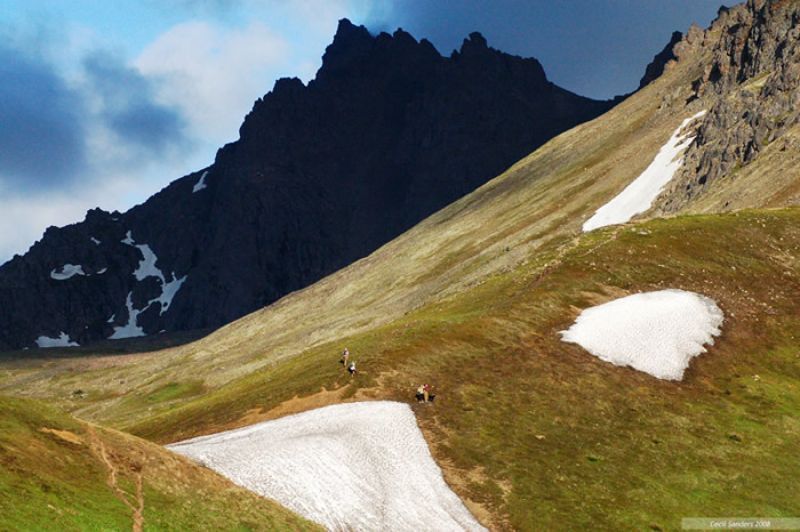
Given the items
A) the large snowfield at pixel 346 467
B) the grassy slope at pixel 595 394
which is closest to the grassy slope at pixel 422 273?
the grassy slope at pixel 595 394

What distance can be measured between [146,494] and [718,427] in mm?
35029

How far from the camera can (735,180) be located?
356ft

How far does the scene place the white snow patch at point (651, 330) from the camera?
57.1 metres

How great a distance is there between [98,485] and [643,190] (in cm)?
11992

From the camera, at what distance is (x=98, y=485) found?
30.1 m

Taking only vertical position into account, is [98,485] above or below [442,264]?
below

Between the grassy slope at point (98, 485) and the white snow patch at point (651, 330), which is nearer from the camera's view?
the grassy slope at point (98, 485)

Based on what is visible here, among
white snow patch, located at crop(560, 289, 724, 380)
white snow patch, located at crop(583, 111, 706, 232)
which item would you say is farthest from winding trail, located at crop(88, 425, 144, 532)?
white snow patch, located at crop(583, 111, 706, 232)

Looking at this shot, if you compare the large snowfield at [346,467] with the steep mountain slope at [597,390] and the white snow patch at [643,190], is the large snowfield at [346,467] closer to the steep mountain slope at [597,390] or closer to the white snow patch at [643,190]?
the steep mountain slope at [597,390]

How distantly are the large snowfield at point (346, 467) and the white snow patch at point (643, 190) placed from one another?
86576 mm

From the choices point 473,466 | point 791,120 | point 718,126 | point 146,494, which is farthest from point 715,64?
point 146,494

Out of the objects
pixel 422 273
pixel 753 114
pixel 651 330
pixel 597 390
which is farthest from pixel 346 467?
pixel 422 273

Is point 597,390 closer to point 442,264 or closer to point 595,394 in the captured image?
point 595,394

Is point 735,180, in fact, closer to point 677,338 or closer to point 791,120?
point 791,120
